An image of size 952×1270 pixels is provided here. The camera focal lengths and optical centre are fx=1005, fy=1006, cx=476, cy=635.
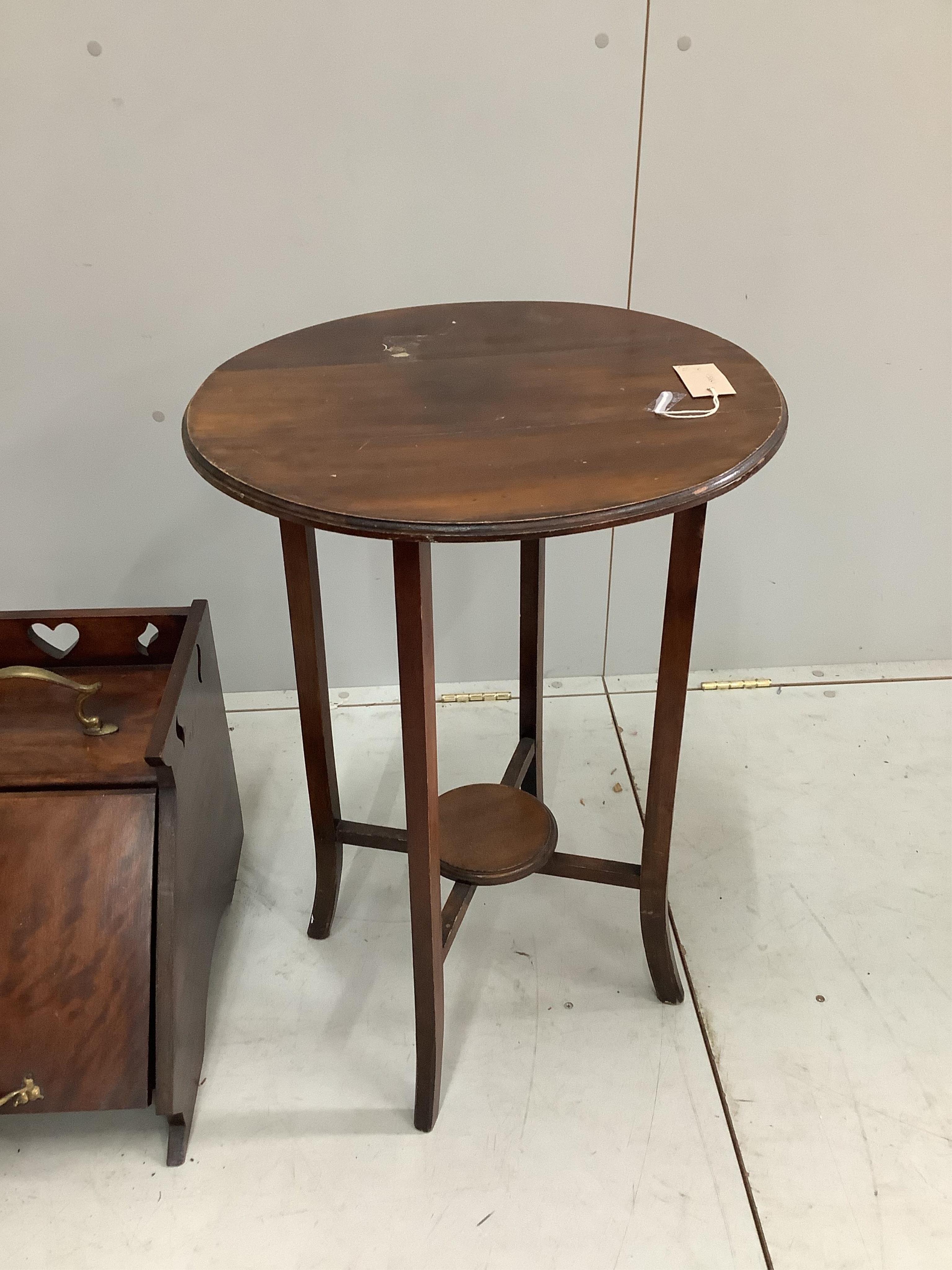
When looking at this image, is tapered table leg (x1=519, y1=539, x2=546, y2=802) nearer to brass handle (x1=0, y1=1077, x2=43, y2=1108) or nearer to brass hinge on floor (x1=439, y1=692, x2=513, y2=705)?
brass hinge on floor (x1=439, y1=692, x2=513, y2=705)

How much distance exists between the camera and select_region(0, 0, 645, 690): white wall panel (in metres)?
1.73

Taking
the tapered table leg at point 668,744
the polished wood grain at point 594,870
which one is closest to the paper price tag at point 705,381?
the tapered table leg at point 668,744

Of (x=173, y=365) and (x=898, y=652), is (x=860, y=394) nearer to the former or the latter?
(x=898, y=652)

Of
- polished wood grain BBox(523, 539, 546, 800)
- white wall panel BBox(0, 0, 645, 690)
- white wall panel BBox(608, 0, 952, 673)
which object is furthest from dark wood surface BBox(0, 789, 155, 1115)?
white wall panel BBox(608, 0, 952, 673)

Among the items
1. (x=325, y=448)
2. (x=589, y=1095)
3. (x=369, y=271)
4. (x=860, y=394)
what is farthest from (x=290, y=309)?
(x=589, y=1095)

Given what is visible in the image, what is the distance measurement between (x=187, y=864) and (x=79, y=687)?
292 mm

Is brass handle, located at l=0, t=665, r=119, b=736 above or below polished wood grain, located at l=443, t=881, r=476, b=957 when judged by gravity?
above

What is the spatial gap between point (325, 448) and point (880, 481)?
1549mm

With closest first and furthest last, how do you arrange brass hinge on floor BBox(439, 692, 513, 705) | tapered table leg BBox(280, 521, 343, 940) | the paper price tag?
1. the paper price tag
2. tapered table leg BBox(280, 521, 343, 940)
3. brass hinge on floor BBox(439, 692, 513, 705)

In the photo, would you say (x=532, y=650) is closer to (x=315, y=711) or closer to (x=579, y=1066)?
(x=315, y=711)

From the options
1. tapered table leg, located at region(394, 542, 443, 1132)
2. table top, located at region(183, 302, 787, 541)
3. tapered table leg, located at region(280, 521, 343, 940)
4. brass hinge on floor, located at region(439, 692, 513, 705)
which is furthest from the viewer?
brass hinge on floor, located at region(439, 692, 513, 705)

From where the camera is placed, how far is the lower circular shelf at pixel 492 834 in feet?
5.13

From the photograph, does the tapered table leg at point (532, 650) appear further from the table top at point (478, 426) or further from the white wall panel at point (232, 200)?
the white wall panel at point (232, 200)

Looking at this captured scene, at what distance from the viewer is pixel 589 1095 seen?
58.2 inches
